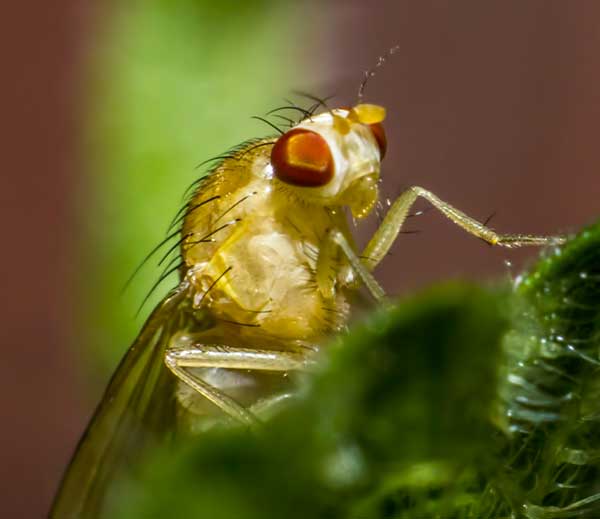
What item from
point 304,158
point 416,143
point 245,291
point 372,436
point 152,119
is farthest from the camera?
point 416,143

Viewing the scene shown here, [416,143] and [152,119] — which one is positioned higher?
[152,119]

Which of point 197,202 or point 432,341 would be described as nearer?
point 432,341

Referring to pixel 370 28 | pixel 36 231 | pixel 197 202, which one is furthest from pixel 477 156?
pixel 197 202

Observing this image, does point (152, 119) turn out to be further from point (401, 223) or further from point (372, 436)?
point (372, 436)

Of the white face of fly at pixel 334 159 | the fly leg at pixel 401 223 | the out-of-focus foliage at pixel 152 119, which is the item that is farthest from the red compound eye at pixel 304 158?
the out-of-focus foliage at pixel 152 119

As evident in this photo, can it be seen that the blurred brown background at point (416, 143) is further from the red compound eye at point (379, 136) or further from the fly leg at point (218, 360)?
the fly leg at point (218, 360)

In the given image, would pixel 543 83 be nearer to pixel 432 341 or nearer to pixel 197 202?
pixel 197 202

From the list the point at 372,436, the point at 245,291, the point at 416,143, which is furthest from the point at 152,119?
the point at 416,143

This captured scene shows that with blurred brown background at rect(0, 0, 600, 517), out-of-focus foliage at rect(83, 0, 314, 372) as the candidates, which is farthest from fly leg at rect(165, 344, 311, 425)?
blurred brown background at rect(0, 0, 600, 517)
